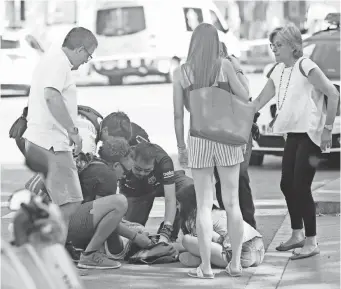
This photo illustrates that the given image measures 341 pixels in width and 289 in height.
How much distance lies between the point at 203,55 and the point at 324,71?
6.78 metres

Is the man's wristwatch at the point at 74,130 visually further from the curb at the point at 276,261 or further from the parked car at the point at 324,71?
the parked car at the point at 324,71

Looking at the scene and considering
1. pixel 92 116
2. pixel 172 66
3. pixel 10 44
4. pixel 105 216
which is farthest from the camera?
pixel 172 66

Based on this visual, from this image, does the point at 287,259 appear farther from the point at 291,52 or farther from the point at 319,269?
the point at 291,52

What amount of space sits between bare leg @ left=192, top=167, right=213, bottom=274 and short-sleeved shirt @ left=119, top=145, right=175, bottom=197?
0.67 m

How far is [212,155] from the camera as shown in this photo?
239 inches

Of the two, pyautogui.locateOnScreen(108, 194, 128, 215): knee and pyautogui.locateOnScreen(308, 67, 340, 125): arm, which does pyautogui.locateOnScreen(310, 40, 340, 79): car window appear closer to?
pyautogui.locateOnScreen(308, 67, 340, 125): arm

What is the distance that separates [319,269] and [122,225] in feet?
4.28

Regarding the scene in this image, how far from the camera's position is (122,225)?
6.70 metres

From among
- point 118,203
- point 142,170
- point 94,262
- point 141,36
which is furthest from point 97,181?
point 141,36

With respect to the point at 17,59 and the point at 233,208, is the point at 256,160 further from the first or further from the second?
the point at 17,59

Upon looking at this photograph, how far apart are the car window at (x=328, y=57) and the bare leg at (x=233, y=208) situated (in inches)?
259

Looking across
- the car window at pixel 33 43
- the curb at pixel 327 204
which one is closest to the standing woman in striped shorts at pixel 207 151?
the curb at pixel 327 204

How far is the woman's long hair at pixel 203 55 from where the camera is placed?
5.98 m

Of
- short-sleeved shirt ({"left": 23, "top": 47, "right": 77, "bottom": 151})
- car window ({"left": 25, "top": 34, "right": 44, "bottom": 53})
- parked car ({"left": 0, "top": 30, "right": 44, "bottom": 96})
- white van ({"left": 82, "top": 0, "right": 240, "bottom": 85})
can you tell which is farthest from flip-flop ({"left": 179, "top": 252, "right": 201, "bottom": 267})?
white van ({"left": 82, "top": 0, "right": 240, "bottom": 85})
